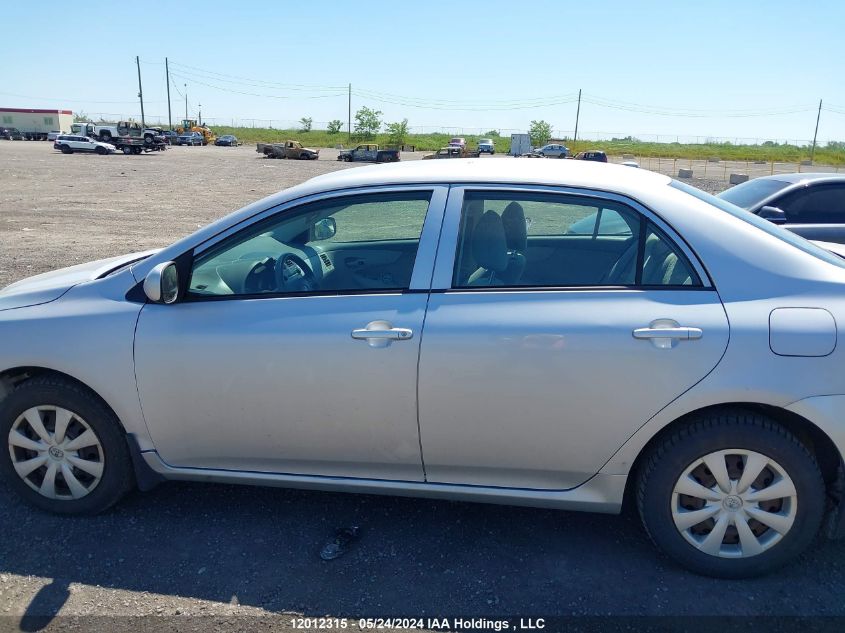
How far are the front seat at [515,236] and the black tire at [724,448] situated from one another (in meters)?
1.00

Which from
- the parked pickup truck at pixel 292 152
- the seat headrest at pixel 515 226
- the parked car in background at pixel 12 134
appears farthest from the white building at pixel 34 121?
the seat headrest at pixel 515 226

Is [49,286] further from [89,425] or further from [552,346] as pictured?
[552,346]

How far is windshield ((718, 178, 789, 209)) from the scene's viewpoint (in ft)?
24.9

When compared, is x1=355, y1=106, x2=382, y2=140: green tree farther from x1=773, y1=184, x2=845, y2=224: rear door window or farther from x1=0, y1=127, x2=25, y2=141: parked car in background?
x1=773, y1=184, x2=845, y2=224: rear door window

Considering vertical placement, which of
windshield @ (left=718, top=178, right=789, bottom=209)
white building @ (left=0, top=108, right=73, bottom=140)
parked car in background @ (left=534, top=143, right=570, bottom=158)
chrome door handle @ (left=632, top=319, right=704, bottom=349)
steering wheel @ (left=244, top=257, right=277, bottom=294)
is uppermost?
white building @ (left=0, top=108, right=73, bottom=140)

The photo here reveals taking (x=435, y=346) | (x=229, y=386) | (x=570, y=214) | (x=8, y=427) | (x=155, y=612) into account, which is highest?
(x=570, y=214)

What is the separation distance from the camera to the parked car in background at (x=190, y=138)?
→ 7431cm

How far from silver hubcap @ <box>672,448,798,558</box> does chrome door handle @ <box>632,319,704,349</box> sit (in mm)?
514

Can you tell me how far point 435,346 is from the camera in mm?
2869

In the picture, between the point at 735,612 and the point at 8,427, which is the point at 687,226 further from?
the point at 8,427

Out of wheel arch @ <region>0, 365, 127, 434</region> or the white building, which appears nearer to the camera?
wheel arch @ <region>0, 365, 127, 434</region>

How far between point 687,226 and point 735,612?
5.26ft

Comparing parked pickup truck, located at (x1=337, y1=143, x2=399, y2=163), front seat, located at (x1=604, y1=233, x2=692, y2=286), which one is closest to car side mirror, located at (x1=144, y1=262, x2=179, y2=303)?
front seat, located at (x1=604, y1=233, x2=692, y2=286)

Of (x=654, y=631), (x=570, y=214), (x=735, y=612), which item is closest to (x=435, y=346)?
(x=570, y=214)
